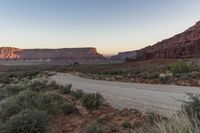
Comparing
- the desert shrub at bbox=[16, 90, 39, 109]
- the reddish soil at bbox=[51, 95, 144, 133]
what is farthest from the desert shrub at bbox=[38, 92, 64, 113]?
the reddish soil at bbox=[51, 95, 144, 133]

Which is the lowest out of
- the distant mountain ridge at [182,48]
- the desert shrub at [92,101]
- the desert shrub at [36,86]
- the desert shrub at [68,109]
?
the desert shrub at [36,86]

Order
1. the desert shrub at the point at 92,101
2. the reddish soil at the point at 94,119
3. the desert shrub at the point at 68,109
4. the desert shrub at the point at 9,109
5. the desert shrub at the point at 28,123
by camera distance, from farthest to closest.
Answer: the desert shrub at the point at 92,101 → the desert shrub at the point at 68,109 → the desert shrub at the point at 9,109 → the reddish soil at the point at 94,119 → the desert shrub at the point at 28,123

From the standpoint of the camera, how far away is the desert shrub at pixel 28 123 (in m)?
7.99

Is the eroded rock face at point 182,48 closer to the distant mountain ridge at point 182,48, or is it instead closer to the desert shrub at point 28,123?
the distant mountain ridge at point 182,48

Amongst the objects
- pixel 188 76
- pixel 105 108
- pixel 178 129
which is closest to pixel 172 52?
pixel 188 76

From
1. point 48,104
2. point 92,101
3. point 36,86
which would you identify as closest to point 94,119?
point 92,101

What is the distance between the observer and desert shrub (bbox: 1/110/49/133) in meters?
7.99

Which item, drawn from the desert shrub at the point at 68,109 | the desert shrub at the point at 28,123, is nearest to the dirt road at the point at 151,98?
the desert shrub at the point at 68,109

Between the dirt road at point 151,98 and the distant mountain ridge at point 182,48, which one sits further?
the distant mountain ridge at point 182,48

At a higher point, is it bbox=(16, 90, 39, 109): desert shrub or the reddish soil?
bbox=(16, 90, 39, 109): desert shrub

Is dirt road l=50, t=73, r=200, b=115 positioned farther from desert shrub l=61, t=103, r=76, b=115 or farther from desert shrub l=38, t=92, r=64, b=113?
desert shrub l=38, t=92, r=64, b=113

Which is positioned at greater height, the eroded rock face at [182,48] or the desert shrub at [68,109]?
the eroded rock face at [182,48]

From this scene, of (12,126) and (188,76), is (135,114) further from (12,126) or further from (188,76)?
(188,76)

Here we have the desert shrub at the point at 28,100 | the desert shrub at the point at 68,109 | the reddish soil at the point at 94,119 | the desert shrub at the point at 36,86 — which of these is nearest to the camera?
the reddish soil at the point at 94,119
